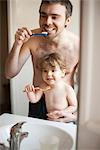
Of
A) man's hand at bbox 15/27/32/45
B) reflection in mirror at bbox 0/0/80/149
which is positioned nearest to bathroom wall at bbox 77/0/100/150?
reflection in mirror at bbox 0/0/80/149

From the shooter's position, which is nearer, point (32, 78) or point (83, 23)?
point (83, 23)

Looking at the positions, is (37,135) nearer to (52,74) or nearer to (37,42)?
(52,74)

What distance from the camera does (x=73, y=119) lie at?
0.77 metres

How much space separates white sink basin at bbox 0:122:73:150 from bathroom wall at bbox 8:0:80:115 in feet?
0.22

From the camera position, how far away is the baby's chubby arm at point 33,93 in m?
0.82

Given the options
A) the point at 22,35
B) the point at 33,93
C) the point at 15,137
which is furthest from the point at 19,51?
the point at 15,137

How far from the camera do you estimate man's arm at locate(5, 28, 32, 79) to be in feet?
2.64

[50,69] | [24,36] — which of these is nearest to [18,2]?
[24,36]

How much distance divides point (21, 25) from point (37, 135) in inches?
16.7

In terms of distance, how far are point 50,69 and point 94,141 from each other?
32cm

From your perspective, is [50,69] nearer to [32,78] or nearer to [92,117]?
[32,78]

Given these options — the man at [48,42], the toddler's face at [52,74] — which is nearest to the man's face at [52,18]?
the man at [48,42]

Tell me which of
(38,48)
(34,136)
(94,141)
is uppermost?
(38,48)

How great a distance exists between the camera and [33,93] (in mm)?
826
